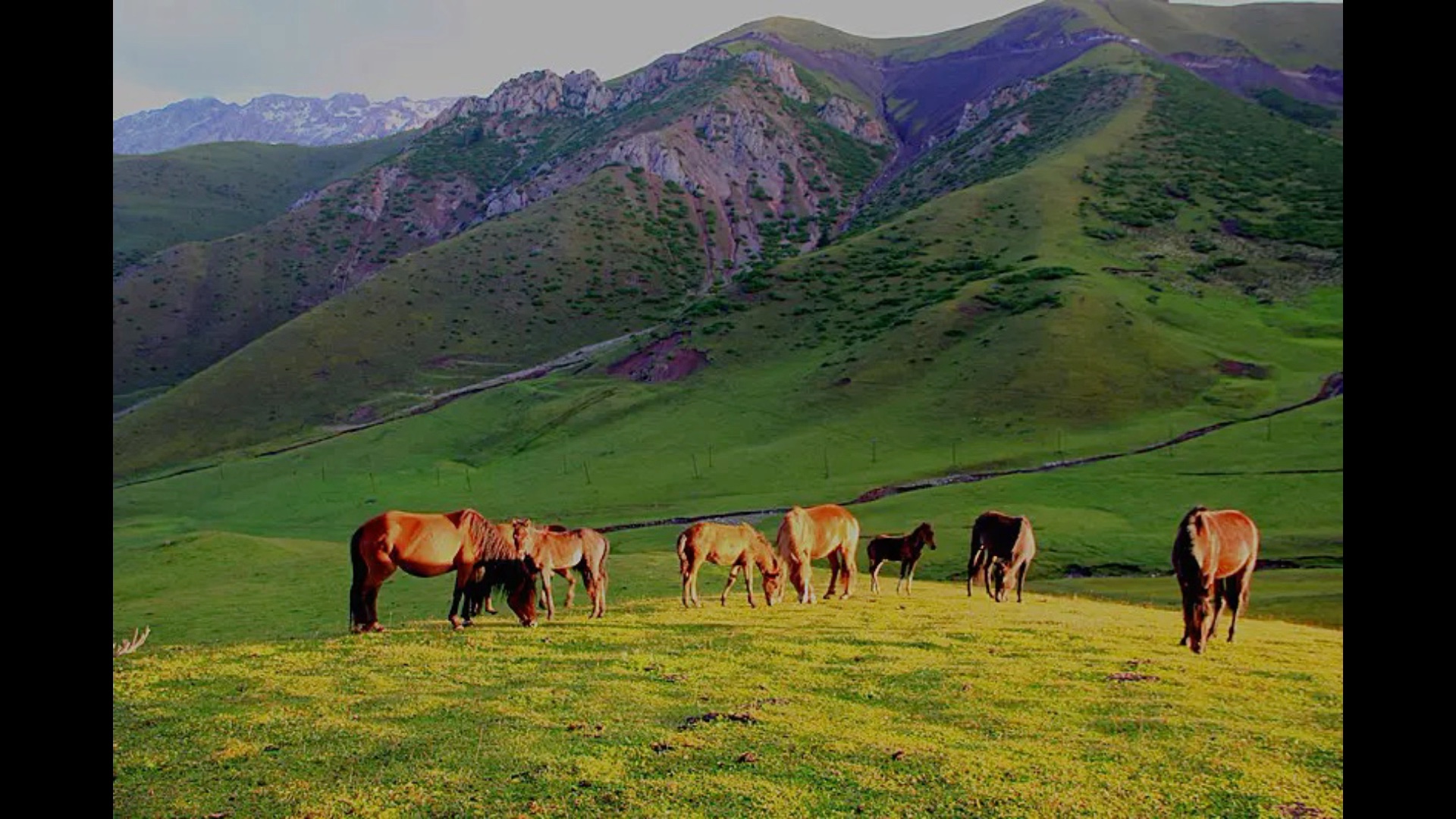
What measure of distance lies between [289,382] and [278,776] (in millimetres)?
114662

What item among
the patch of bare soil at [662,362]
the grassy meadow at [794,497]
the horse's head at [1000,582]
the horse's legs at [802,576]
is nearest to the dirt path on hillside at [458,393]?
the grassy meadow at [794,497]

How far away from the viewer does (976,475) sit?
61562 millimetres

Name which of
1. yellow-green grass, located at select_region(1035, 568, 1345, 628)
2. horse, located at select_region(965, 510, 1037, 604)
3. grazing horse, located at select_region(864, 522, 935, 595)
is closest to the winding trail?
yellow-green grass, located at select_region(1035, 568, 1345, 628)

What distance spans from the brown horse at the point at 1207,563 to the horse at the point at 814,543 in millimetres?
8530

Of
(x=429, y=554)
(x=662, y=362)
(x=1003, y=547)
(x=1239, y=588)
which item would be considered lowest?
(x=1003, y=547)

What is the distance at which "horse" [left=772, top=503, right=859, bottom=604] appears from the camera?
2248cm

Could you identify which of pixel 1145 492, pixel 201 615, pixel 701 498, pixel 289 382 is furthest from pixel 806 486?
pixel 289 382

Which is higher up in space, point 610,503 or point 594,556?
point 594,556

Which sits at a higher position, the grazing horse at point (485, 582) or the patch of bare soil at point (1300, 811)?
the grazing horse at point (485, 582)

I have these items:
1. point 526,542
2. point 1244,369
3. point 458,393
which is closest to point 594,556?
point 526,542

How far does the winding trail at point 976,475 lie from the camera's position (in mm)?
54378

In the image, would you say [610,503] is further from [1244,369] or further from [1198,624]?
[1244,369]

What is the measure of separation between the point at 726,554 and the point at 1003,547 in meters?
8.17

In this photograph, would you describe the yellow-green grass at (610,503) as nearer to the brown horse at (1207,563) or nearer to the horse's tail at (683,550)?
the brown horse at (1207,563)
